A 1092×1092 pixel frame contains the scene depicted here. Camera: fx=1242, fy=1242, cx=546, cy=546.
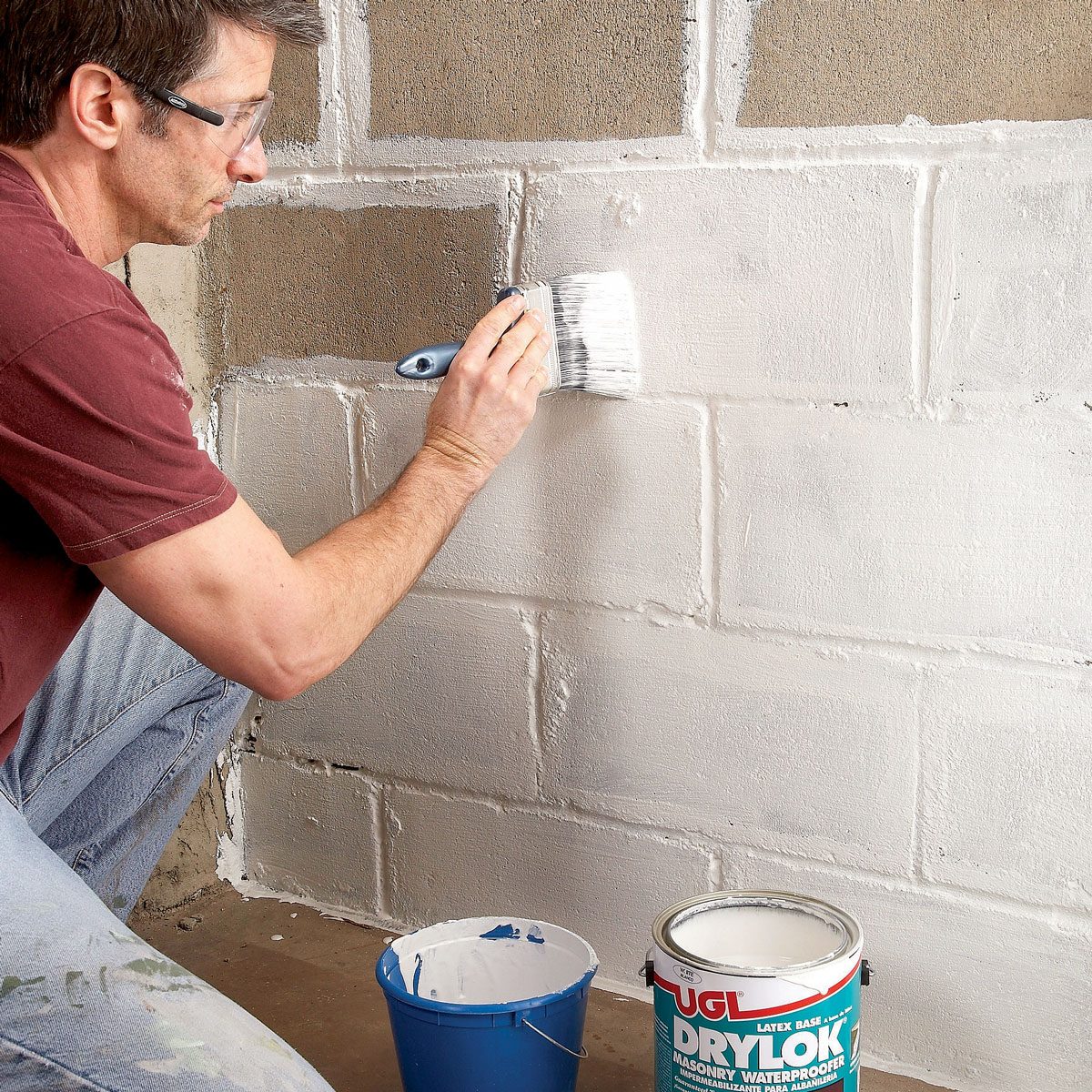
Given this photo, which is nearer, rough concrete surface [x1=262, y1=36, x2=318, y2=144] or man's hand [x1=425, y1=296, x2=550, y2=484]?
man's hand [x1=425, y1=296, x2=550, y2=484]

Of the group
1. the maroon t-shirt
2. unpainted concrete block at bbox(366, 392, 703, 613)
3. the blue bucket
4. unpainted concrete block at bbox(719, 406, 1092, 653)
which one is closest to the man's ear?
the maroon t-shirt

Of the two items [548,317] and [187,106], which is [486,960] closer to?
[548,317]

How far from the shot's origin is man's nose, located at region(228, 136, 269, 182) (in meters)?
1.42

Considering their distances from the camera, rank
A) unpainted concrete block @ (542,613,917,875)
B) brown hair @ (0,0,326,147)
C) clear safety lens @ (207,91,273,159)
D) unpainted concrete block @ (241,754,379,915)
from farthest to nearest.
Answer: unpainted concrete block @ (241,754,379,915)
unpainted concrete block @ (542,613,917,875)
clear safety lens @ (207,91,273,159)
brown hair @ (0,0,326,147)

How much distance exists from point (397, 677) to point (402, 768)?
150 mm

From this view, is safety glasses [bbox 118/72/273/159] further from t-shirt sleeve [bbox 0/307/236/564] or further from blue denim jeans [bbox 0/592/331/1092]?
blue denim jeans [bbox 0/592/331/1092]

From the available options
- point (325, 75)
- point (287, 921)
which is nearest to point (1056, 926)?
point (287, 921)

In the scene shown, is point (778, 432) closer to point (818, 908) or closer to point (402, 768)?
point (818, 908)

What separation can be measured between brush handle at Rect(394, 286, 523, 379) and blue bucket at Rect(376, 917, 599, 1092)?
28.5 inches

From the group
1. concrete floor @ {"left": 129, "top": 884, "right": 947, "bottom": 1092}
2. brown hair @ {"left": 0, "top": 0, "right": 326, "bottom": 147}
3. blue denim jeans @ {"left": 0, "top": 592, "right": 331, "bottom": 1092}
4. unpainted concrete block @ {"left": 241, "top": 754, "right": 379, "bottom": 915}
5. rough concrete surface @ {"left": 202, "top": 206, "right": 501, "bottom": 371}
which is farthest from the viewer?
unpainted concrete block @ {"left": 241, "top": 754, "right": 379, "bottom": 915}

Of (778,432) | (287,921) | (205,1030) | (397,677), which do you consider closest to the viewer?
(205,1030)

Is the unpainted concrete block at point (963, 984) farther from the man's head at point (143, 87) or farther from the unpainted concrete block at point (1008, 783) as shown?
the man's head at point (143, 87)

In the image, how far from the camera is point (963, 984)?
1.56 m

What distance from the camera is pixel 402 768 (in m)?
1.98
